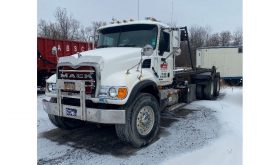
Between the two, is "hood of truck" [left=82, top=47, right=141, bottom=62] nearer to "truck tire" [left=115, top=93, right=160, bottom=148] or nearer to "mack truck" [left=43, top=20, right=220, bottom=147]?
"mack truck" [left=43, top=20, right=220, bottom=147]

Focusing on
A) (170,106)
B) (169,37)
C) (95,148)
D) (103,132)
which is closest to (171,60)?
(169,37)

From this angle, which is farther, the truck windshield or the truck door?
the truck door

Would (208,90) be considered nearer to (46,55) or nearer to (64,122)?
(64,122)

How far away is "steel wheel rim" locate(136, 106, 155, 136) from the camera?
4.51 metres

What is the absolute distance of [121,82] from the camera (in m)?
4.05

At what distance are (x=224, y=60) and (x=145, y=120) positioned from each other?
39.6 ft

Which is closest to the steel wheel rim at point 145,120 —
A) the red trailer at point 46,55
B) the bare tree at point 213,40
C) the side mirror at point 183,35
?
the side mirror at point 183,35

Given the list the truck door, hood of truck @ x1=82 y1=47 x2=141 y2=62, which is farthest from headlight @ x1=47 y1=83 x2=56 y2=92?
the truck door

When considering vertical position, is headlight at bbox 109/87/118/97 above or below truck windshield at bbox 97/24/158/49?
below

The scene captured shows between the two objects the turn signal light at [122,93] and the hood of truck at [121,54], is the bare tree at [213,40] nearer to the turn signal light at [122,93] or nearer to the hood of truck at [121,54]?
the hood of truck at [121,54]

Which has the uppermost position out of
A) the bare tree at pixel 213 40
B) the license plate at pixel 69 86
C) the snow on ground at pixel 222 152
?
the bare tree at pixel 213 40

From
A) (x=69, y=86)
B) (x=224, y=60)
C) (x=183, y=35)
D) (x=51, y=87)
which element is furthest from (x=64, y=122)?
(x=224, y=60)

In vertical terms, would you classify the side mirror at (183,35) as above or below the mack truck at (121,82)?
above

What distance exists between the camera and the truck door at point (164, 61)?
18.0ft
